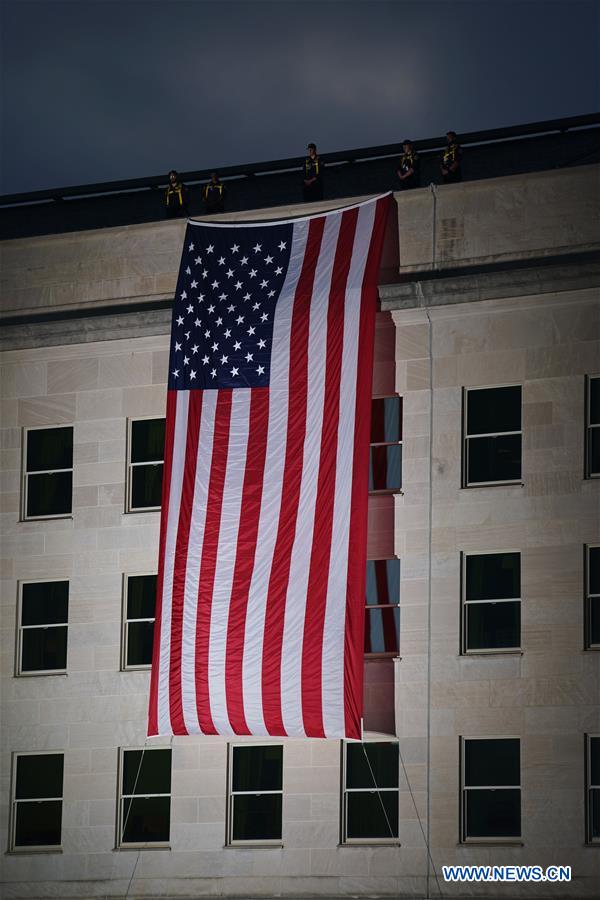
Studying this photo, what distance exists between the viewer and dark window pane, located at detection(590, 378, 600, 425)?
138 feet

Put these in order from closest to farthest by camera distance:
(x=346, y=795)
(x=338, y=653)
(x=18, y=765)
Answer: (x=338, y=653), (x=346, y=795), (x=18, y=765)

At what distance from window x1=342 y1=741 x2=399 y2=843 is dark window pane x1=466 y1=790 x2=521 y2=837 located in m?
1.76

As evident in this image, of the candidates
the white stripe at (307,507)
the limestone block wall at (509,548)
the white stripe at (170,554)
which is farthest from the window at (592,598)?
the white stripe at (170,554)

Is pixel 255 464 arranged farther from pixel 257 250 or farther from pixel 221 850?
pixel 221 850

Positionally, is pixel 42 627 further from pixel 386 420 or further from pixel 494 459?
pixel 494 459

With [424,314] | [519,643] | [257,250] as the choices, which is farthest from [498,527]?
[257,250]

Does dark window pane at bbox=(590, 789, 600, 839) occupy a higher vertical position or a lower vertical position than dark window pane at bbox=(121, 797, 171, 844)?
higher

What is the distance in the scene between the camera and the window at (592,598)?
41.2m

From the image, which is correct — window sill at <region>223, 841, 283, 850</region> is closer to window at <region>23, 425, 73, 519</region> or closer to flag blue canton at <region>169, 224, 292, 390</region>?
window at <region>23, 425, 73, 519</region>

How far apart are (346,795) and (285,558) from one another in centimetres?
576

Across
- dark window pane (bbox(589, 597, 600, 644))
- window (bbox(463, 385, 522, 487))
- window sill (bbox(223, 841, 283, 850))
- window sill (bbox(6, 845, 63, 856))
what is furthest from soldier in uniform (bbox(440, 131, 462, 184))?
window sill (bbox(6, 845, 63, 856))

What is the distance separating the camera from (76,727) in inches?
1761

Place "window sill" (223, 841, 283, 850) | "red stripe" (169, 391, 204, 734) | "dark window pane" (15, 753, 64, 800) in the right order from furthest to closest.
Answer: "dark window pane" (15, 753, 64, 800) → "window sill" (223, 841, 283, 850) → "red stripe" (169, 391, 204, 734)

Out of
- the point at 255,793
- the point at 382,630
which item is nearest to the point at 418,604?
the point at 382,630
